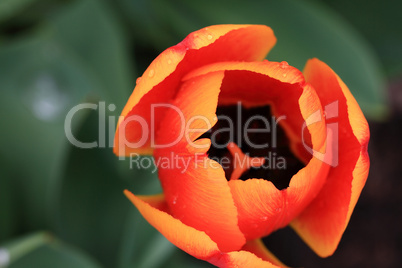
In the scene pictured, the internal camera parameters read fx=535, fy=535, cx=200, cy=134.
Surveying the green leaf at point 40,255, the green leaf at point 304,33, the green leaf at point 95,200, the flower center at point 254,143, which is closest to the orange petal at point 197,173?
the flower center at point 254,143

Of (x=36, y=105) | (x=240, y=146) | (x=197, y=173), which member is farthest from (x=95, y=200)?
(x=197, y=173)

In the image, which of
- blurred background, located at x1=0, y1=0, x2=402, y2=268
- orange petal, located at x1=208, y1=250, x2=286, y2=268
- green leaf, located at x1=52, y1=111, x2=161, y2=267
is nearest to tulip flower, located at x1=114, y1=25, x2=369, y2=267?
orange petal, located at x1=208, y1=250, x2=286, y2=268

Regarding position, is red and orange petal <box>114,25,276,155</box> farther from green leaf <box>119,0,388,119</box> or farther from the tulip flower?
green leaf <box>119,0,388,119</box>

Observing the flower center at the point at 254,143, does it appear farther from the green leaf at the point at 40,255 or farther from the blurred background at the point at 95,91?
the green leaf at the point at 40,255

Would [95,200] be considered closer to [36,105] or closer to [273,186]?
[36,105]

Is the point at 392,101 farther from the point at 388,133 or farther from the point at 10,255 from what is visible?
the point at 10,255
